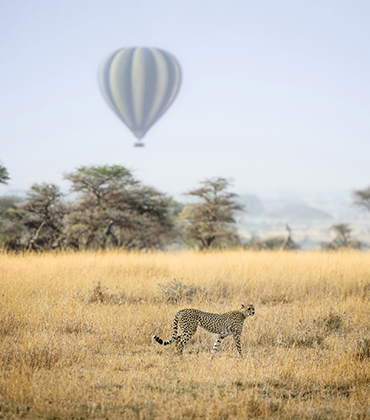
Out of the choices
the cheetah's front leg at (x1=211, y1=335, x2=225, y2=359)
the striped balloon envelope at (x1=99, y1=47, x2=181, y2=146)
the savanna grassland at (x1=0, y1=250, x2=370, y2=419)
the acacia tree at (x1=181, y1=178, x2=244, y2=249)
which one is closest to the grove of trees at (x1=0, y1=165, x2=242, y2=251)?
the acacia tree at (x1=181, y1=178, x2=244, y2=249)

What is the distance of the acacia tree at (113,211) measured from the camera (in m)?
22.6

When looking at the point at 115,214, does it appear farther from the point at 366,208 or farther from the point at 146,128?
the point at 366,208

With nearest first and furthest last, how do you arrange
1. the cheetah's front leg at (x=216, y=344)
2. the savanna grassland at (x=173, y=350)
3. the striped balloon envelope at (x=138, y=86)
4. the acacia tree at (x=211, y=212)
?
the savanna grassland at (x=173, y=350) → the cheetah's front leg at (x=216, y=344) → the acacia tree at (x=211, y=212) → the striped balloon envelope at (x=138, y=86)

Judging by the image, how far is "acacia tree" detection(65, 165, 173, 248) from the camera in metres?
22.6

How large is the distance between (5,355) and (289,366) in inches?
133

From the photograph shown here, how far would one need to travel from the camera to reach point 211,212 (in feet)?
94.4

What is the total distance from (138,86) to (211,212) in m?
16.6

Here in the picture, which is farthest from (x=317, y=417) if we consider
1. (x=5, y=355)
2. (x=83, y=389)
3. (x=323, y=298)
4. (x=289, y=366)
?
(x=323, y=298)

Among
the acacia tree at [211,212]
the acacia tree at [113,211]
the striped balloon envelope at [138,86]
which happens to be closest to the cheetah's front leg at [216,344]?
the acacia tree at [113,211]

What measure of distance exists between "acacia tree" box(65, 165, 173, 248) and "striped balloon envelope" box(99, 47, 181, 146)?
46.4 ft

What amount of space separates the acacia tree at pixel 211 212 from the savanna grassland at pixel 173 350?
16744 mm

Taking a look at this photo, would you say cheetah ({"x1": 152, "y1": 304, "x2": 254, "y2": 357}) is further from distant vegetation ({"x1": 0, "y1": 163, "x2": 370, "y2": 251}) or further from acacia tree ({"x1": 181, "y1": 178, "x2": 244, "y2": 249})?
acacia tree ({"x1": 181, "y1": 178, "x2": 244, "y2": 249})

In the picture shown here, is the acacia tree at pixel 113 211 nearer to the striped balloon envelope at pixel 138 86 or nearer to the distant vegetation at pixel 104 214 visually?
the distant vegetation at pixel 104 214

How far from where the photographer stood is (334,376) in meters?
5.03
